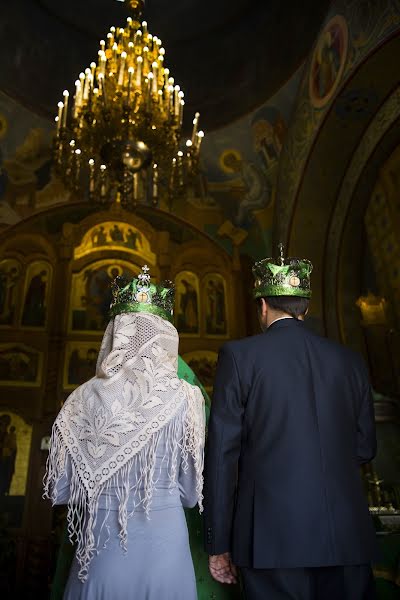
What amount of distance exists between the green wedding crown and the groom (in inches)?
17.5

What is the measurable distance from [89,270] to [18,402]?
122 inches

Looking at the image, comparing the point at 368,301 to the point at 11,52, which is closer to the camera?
the point at 368,301

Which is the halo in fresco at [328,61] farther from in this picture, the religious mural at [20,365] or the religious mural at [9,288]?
the religious mural at [20,365]

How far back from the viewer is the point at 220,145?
10.3 m

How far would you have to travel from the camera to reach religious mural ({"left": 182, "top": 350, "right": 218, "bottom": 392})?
969 cm

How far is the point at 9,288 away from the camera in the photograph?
32.7 feet

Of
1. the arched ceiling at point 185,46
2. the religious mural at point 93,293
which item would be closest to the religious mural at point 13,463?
the religious mural at point 93,293

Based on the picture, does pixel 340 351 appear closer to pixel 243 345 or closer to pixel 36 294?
pixel 243 345

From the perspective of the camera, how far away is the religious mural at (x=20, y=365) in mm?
9191

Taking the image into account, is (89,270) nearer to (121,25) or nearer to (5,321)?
(5,321)

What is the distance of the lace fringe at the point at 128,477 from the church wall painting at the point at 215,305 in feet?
26.5

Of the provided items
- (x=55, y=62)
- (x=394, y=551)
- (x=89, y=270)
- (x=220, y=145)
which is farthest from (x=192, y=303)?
(x=394, y=551)

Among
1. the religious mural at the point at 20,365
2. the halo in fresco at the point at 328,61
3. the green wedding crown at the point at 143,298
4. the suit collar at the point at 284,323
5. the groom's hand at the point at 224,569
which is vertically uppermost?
the halo in fresco at the point at 328,61

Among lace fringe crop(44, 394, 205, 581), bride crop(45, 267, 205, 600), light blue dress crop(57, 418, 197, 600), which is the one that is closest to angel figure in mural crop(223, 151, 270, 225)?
bride crop(45, 267, 205, 600)
